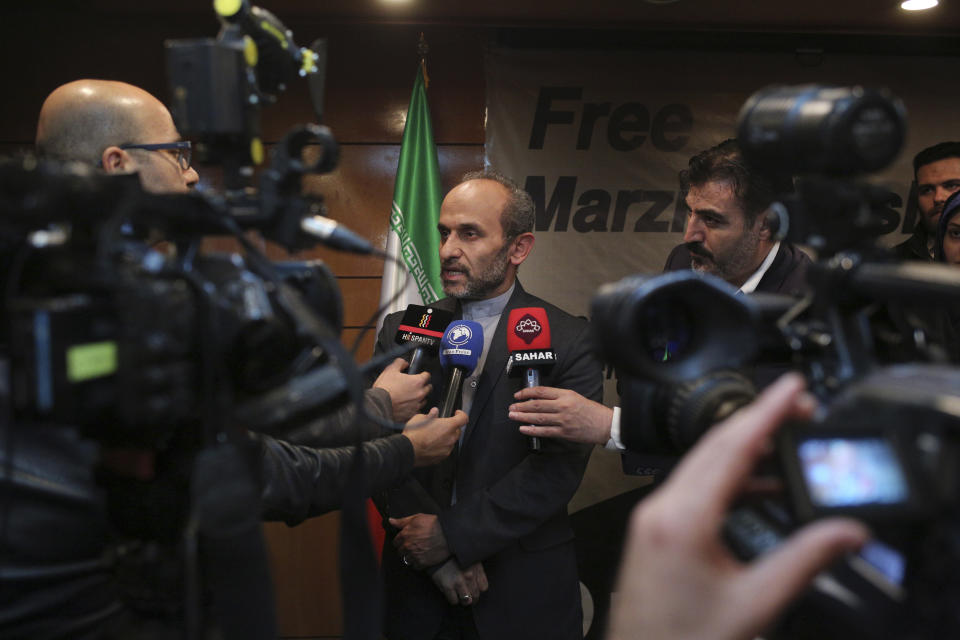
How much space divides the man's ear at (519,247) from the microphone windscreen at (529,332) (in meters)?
0.45

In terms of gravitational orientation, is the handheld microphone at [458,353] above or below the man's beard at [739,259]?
below

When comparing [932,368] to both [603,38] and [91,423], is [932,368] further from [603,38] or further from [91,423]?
[603,38]

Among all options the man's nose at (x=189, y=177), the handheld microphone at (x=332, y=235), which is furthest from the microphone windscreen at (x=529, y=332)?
the handheld microphone at (x=332, y=235)

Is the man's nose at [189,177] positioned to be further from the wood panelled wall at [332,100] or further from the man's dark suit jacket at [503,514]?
the wood panelled wall at [332,100]

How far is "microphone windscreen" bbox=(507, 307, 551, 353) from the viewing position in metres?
1.77

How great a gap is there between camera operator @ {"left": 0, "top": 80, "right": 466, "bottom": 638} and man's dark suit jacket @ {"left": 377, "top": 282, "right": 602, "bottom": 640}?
A: 26 cm

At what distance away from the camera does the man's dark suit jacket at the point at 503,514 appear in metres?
1.79

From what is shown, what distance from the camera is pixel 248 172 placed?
0.81 meters

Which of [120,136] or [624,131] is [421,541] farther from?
[624,131]

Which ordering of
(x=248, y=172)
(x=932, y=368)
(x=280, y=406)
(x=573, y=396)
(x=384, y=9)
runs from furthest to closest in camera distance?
(x=384, y=9), (x=573, y=396), (x=248, y=172), (x=280, y=406), (x=932, y=368)

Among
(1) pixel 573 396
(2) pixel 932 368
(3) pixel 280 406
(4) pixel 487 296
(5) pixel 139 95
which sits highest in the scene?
(5) pixel 139 95

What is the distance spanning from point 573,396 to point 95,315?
1342mm

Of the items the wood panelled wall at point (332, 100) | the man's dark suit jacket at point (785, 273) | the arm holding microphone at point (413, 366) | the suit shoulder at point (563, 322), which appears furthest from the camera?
the wood panelled wall at point (332, 100)

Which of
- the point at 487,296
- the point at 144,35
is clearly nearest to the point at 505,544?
the point at 487,296
